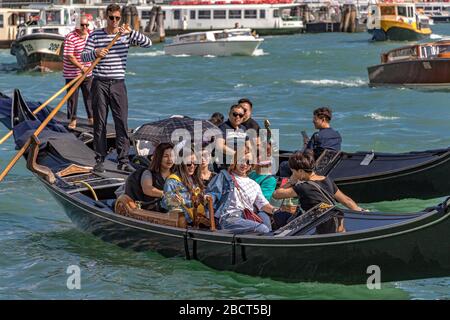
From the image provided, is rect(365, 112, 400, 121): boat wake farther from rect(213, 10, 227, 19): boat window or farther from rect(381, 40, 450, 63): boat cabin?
rect(213, 10, 227, 19): boat window

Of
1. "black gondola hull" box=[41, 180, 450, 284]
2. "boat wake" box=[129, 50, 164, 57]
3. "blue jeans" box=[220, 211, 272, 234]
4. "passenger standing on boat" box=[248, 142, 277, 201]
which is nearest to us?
"black gondola hull" box=[41, 180, 450, 284]

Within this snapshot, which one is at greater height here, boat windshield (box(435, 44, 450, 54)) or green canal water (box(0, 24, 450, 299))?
boat windshield (box(435, 44, 450, 54))

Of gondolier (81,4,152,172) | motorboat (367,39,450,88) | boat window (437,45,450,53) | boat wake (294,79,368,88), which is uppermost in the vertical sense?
gondolier (81,4,152,172)

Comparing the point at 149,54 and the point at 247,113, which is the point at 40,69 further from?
the point at 247,113

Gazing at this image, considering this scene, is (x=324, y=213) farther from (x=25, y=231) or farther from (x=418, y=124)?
(x=418, y=124)

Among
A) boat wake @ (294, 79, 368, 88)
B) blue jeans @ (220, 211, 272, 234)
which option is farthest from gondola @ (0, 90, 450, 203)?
boat wake @ (294, 79, 368, 88)

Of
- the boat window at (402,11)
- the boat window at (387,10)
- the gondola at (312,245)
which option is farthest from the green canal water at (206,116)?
the boat window at (402,11)

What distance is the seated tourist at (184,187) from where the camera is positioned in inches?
278

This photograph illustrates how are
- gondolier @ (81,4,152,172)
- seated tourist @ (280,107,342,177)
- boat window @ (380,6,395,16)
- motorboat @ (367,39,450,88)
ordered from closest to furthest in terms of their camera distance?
1. gondolier @ (81,4,152,172)
2. seated tourist @ (280,107,342,177)
3. motorboat @ (367,39,450,88)
4. boat window @ (380,6,395,16)

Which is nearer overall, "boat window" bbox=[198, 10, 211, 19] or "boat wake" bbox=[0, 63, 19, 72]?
"boat wake" bbox=[0, 63, 19, 72]

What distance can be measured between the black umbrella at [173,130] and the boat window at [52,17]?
81.2ft

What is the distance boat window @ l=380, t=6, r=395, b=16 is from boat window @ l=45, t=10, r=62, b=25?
12.1m

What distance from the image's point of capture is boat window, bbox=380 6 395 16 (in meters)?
38.8
